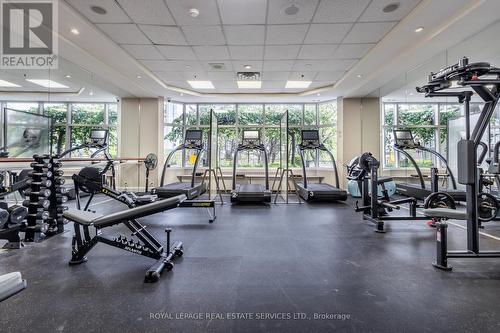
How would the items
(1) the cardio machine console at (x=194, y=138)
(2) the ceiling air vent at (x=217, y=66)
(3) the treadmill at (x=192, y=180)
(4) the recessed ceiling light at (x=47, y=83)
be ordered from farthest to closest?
(1) the cardio machine console at (x=194, y=138)
(3) the treadmill at (x=192, y=180)
(2) the ceiling air vent at (x=217, y=66)
(4) the recessed ceiling light at (x=47, y=83)

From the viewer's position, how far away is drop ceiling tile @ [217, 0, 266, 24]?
10.9ft

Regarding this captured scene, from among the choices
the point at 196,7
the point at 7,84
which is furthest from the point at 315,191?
the point at 7,84

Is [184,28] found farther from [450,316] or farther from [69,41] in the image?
[450,316]

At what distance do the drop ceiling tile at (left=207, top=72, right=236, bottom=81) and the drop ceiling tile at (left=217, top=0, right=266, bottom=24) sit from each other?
229 cm

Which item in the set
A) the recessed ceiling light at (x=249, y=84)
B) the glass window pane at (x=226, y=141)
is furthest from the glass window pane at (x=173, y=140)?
the recessed ceiling light at (x=249, y=84)

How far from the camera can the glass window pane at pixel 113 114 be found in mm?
7782

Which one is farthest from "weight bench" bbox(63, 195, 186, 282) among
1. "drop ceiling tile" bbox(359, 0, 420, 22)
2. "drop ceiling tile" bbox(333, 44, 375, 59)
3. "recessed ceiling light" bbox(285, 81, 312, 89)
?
"recessed ceiling light" bbox(285, 81, 312, 89)

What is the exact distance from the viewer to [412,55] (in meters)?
4.62

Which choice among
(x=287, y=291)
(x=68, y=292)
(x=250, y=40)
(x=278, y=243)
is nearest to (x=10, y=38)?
(x=250, y=40)

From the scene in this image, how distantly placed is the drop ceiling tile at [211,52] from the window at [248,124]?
11.6 feet

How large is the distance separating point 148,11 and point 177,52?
138 centimetres

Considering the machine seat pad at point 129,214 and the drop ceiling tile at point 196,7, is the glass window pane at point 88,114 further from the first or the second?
the machine seat pad at point 129,214

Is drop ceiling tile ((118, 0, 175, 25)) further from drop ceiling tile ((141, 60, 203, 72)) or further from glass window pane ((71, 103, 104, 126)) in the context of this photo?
glass window pane ((71, 103, 104, 126))

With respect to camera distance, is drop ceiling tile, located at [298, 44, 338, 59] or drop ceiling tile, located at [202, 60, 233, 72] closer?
drop ceiling tile, located at [298, 44, 338, 59]
